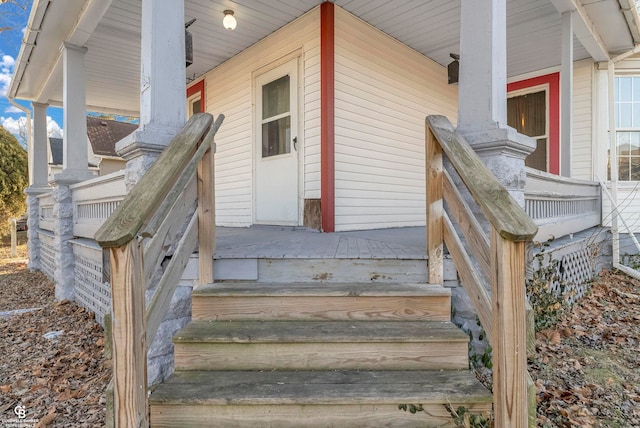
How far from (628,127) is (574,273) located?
3.57 m

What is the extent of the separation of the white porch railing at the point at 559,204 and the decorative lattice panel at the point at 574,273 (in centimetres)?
26

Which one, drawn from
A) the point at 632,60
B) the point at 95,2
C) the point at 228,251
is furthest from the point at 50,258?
the point at 632,60

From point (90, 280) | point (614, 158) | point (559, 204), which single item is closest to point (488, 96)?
point (559, 204)

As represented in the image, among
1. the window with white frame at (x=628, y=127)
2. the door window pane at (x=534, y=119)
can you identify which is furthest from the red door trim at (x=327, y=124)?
the window with white frame at (x=628, y=127)

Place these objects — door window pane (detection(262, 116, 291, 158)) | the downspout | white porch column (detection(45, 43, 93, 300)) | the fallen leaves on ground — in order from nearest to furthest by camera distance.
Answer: the fallen leaves on ground → white porch column (detection(45, 43, 93, 300)) → door window pane (detection(262, 116, 291, 158)) → the downspout

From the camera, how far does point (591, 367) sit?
250 centimetres

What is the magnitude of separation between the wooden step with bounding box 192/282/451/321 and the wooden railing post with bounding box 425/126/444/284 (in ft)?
0.49

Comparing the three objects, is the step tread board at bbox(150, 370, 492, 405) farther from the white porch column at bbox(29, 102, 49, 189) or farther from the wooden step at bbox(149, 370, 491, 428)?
the white porch column at bbox(29, 102, 49, 189)

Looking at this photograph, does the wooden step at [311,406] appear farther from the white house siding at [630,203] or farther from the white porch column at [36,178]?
the white porch column at [36,178]

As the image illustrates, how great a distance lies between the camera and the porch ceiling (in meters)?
4.19

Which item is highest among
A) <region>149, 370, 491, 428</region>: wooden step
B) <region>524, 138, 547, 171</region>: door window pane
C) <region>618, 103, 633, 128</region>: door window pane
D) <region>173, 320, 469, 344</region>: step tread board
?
<region>618, 103, 633, 128</region>: door window pane

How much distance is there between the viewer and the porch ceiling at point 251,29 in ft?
13.8

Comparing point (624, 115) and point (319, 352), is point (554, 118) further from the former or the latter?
point (319, 352)

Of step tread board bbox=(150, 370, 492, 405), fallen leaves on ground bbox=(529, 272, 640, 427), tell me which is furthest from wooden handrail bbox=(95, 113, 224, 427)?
fallen leaves on ground bbox=(529, 272, 640, 427)
